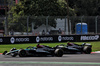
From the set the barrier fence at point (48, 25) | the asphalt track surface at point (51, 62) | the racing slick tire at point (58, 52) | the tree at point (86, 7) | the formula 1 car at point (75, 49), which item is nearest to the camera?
the asphalt track surface at point (51, 62)

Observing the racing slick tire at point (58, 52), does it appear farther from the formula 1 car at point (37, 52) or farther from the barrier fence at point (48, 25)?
the barrier fence at point (48, 25)

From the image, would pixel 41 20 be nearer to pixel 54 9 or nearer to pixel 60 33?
pixel 60 33

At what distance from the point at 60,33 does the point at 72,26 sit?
2.38m

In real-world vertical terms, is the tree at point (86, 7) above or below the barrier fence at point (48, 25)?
above

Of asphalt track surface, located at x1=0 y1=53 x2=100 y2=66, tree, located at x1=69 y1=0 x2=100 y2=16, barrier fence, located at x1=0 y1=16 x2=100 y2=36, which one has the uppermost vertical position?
tree, located at x1=69 y1=0 x2=100 y2=16

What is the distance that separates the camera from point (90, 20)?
27.7m

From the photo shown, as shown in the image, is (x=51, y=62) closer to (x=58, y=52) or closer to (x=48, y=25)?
(x=58, y=52)

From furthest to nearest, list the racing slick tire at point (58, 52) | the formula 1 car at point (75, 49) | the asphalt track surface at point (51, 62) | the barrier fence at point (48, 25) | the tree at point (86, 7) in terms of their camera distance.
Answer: the tree at point (86, 7) < the barrier fence at point (48, 25) < the formula 1 car at point (75, 49) < the racing slick tire at point (58, 52) < the asphalt track surface at point (51, 62)

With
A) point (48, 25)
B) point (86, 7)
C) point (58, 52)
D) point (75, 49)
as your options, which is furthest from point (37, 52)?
point (86, 7)

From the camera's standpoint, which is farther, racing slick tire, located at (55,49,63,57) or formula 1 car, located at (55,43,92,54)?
formula 1 car, located at (55,43,92,54)

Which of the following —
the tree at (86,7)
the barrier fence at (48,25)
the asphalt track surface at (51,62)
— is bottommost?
the asphalt track surface at (51,62)

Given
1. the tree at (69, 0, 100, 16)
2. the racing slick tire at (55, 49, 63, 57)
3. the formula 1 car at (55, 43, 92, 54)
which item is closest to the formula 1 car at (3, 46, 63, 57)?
the racing slick tire at (55, 49, 63, 57)

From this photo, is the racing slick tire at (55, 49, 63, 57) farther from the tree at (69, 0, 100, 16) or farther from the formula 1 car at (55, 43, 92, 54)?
the tree at (69, 0, 100, 16)

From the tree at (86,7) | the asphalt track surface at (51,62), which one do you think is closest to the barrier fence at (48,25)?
the asphalt track surface at (51,62)
